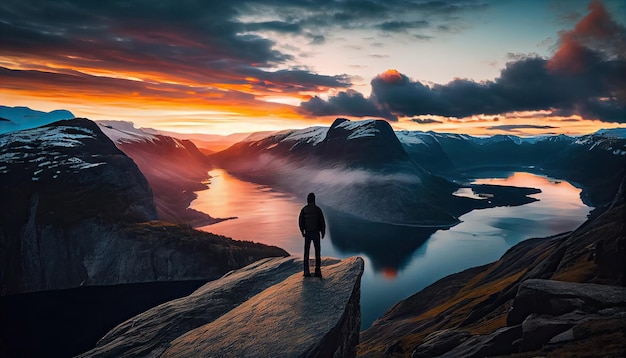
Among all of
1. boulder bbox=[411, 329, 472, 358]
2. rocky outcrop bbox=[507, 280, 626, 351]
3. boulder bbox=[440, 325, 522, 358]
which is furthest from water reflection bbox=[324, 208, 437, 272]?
boulder bbox=[440, 325, 522, 358]

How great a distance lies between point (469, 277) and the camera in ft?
326

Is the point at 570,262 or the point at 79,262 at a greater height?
the point at 570,262

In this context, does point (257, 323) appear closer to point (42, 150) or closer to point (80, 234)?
point (80, 234)

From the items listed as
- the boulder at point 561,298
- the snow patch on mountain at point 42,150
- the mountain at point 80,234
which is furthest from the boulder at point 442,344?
the snow patch on mountain at point 42,150

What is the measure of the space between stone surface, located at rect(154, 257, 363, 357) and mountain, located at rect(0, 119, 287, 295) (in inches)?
4009

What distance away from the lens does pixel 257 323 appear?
16.4 m

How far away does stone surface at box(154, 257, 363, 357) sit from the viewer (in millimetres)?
14453

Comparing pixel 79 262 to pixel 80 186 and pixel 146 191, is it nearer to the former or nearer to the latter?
pixel 80 186

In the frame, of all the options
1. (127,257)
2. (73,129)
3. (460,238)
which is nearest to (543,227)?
(460,238)

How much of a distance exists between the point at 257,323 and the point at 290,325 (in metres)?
1.86

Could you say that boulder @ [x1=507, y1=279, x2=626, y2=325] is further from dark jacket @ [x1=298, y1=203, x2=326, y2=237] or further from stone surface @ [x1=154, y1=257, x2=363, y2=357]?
dark jacket @ [x1=298, y1=203, x2=326, y2=237]

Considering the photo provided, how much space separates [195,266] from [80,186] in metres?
53.7

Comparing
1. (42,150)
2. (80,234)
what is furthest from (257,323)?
(42,150)

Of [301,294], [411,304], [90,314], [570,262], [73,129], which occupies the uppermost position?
[73,129]
